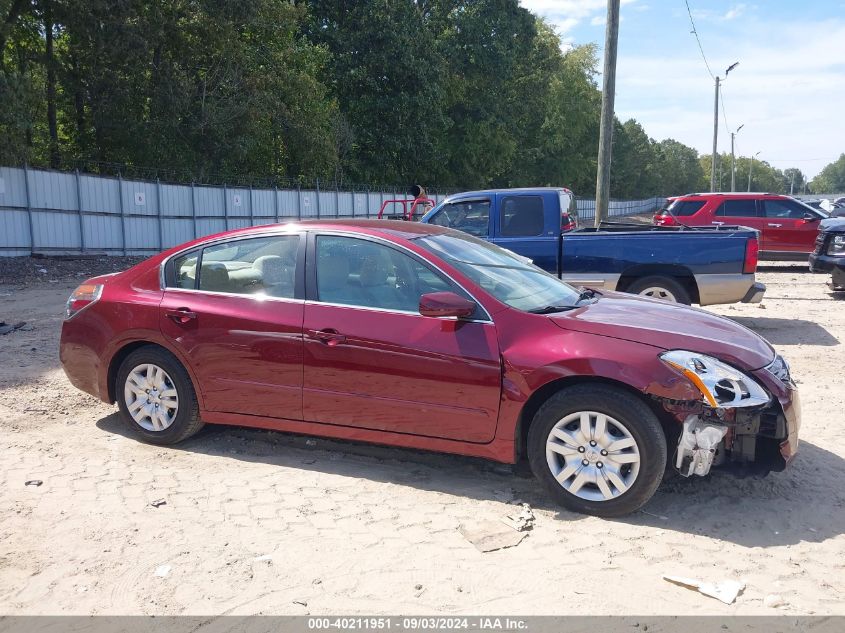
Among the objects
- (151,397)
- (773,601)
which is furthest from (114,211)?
(773,601)

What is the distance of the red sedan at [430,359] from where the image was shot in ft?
12.4

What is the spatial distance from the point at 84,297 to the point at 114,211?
16.6 metres

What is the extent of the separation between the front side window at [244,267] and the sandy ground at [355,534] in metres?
1.16

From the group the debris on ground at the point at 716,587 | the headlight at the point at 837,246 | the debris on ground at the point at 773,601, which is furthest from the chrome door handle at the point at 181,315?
the headlight at the point at 837,246

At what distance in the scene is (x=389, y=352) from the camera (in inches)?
167

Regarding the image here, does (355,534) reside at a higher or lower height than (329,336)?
lower

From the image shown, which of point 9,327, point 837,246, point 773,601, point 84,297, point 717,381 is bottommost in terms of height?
point 773,601

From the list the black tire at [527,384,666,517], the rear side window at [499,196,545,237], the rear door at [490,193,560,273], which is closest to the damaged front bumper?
the black tire at [527,384,666,517]

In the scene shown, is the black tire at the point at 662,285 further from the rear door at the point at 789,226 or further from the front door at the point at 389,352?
the rear door at the point at 789,226

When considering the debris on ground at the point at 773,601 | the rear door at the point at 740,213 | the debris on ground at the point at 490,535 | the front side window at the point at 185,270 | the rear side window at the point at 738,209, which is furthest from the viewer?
the rear side window at the point at 738,209

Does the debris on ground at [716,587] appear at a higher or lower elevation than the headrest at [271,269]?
lower

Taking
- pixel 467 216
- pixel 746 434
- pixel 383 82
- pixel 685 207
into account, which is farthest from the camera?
pixel 383 82

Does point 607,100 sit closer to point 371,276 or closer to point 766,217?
point 766,217

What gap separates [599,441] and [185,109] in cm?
2377
